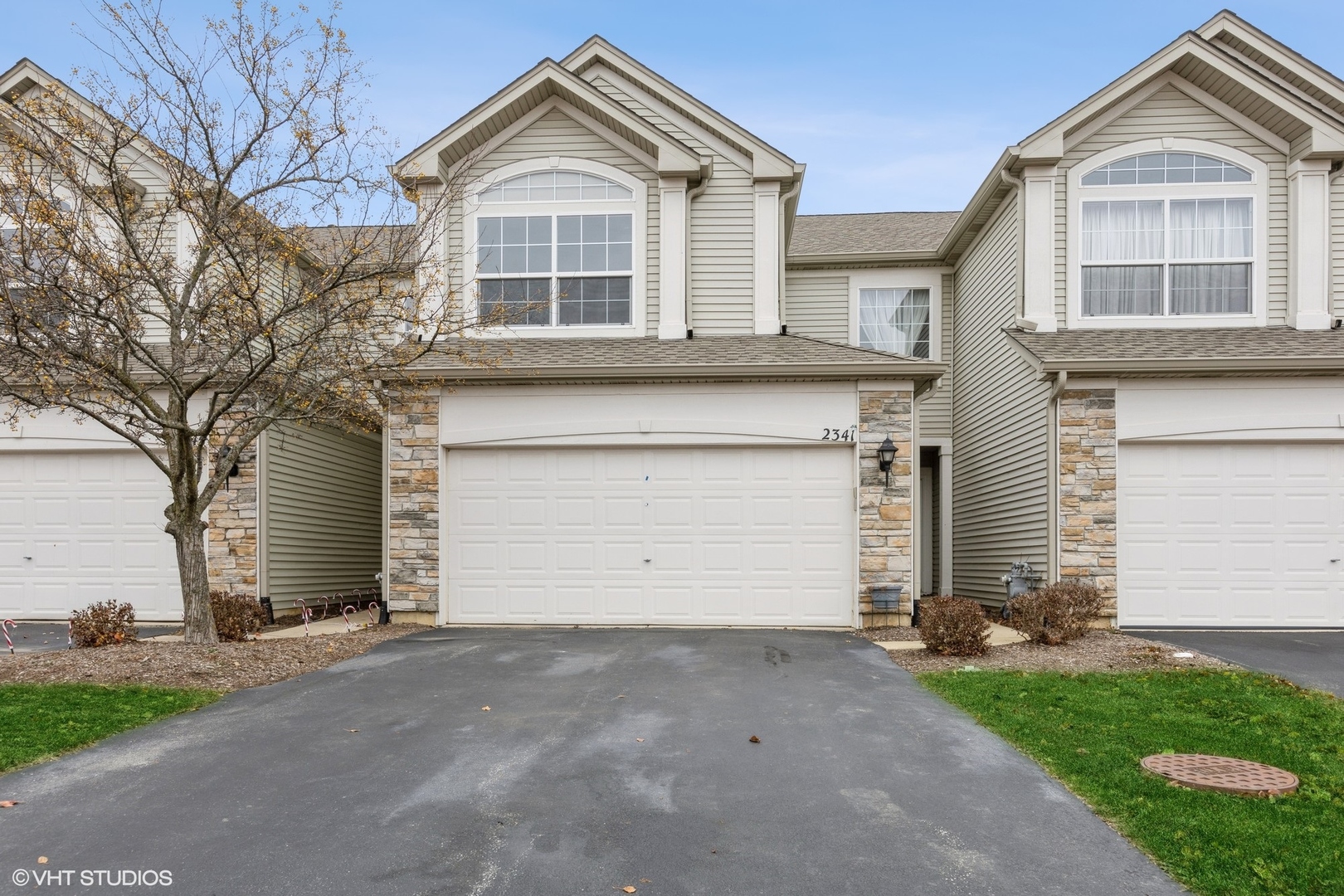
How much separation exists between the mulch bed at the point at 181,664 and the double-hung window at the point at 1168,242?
10603mm

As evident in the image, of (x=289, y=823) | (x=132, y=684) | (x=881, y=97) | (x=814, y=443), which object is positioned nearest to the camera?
(x=289, y=823)

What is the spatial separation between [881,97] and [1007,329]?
1388 cm

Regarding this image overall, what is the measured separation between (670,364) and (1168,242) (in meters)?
6.91

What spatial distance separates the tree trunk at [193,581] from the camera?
9.76m

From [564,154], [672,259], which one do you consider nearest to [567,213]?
[564,154]

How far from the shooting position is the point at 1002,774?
5590 millimetres

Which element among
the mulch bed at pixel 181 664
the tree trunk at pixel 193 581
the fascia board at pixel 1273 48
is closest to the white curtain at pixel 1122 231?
the fascia board at pixel 1273 48

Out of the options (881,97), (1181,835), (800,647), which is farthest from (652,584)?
(881,97)

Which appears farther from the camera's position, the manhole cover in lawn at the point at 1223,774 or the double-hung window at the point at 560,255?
the double-hung window at the point at 560,255

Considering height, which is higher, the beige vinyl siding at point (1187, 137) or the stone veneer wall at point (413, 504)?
the beige vinyl siding at point (1187, 137)

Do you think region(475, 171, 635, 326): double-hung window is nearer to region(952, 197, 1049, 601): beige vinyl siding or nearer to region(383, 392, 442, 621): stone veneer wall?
region(383, 392, 442, 621): stone veneer wall

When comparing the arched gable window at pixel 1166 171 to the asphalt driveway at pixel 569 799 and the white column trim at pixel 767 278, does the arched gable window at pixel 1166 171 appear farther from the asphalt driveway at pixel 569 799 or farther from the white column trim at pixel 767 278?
the asphalt driveway at pixel 569 799

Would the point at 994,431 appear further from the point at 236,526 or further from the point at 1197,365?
the point at 236,526

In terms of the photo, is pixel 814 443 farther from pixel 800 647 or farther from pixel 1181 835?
pixel 1181 835
